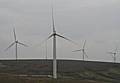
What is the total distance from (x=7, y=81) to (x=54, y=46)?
1360 centimetres

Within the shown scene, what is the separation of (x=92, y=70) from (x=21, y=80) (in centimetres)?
4424

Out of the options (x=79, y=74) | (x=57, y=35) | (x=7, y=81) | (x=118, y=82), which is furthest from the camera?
(x=79, y=74)

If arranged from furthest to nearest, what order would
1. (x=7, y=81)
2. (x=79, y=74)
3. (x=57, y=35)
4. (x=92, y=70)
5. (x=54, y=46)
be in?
(x=92, y=70) < (x=79, y=74) < (x=57, y=35) < (x=54, y=46) < (x=7, y=81)

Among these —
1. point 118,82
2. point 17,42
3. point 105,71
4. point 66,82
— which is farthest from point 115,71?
point 66,82

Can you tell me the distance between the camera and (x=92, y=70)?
232 feet

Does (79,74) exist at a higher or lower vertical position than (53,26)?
lower

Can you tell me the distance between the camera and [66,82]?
2920cm

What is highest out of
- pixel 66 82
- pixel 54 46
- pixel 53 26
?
pixel 53 26

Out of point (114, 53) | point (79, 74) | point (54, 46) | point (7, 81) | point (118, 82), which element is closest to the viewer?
point (7, 81)

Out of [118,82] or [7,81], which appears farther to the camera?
[118,82]

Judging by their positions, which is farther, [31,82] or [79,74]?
[79,74]

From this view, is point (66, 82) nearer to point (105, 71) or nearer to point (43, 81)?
point (43, 81)

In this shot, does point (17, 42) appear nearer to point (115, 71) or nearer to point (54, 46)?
point (115, 71)

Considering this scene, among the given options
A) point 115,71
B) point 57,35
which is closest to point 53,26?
point 57,35
